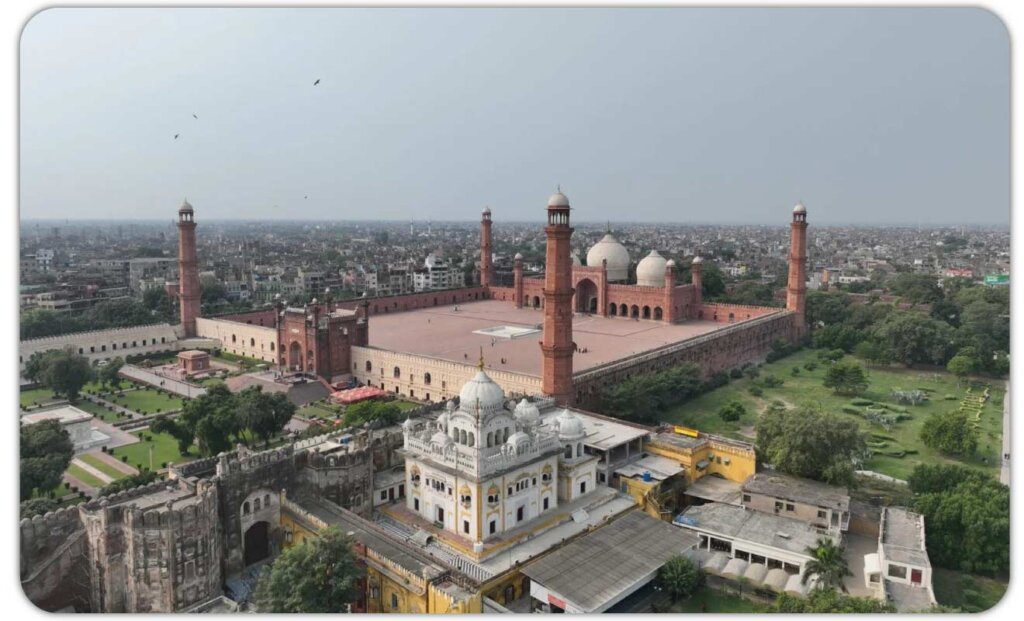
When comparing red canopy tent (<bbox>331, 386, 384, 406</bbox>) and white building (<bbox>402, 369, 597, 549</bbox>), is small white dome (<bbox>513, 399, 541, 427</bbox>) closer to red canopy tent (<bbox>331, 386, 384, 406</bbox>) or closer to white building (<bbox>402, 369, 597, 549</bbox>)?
white building (<bbox>402, 369, 597, 549</bbox>)

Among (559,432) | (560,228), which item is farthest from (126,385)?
(559,432)

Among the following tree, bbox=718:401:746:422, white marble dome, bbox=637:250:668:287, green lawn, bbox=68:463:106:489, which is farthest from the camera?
white marble dome, bbox=637:250:668:287

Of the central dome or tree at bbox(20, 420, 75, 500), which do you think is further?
the central dome

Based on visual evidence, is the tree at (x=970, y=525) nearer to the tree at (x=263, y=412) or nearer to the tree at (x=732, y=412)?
the tree at (x=732, y=412)

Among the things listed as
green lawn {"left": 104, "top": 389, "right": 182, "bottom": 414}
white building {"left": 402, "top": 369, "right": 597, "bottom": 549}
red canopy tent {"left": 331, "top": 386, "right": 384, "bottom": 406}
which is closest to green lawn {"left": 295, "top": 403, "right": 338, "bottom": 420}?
red canopy tent {"left": 331, "top": 386, "right": 384, "bottom": 406}

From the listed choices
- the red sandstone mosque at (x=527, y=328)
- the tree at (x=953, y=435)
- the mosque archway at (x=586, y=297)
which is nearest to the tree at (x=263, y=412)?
the red sandstone mosque at (x=527, y=328)

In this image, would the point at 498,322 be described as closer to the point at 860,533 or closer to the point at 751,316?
the point at 751,316
